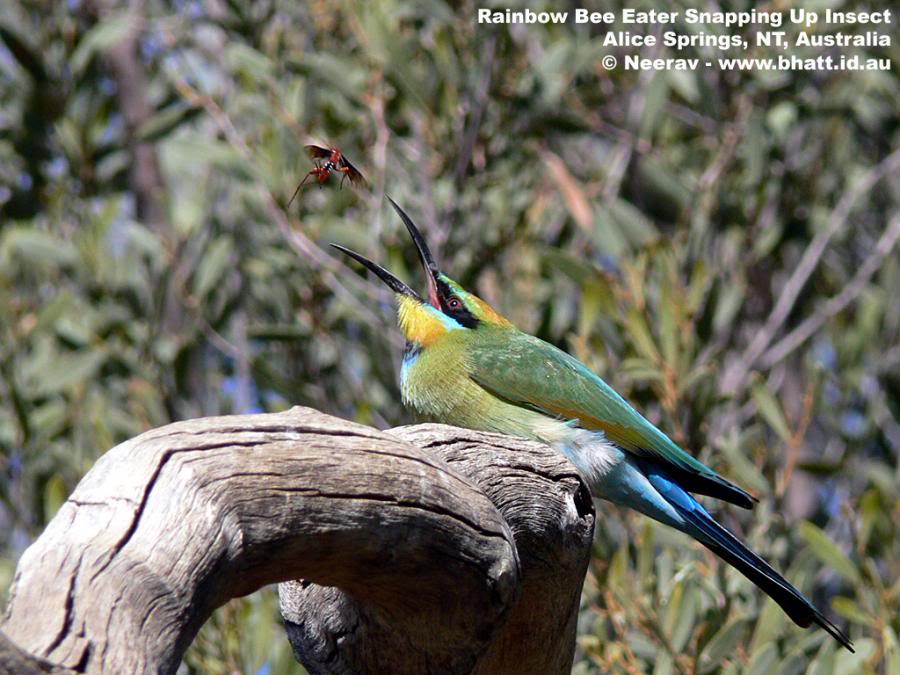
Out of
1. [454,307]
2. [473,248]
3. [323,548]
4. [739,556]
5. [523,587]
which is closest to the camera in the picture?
[323,548]

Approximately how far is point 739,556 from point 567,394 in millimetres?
643

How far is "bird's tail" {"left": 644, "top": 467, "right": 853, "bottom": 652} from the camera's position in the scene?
273 cm

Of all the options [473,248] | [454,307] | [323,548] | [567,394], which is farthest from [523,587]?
[473,248]

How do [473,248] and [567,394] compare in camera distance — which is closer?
[567,394]

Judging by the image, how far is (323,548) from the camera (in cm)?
185

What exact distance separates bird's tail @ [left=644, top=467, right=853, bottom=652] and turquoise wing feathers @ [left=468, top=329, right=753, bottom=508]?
0.18 feet

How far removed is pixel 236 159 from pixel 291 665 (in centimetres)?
185

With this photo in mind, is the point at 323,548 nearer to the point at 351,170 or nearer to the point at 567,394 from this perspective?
the point at 567,394

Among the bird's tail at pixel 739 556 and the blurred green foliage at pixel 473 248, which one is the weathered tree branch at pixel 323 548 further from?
the blurred green foliage at pixel 473 248

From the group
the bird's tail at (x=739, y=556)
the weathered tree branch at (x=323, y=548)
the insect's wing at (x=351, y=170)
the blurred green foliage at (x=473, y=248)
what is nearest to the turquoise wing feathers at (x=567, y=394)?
the bird's tail at (x=739, y=556)

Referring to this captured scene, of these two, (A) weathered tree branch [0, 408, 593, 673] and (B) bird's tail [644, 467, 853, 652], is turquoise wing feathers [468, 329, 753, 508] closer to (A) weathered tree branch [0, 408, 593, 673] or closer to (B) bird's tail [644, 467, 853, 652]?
(B) bird's tail [644, 467, 853, 652]

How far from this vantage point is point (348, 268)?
4.40 m

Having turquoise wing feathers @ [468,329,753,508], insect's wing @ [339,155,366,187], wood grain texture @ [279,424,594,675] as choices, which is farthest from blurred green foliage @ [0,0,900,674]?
wood grain texture @ [279,424,594,675]

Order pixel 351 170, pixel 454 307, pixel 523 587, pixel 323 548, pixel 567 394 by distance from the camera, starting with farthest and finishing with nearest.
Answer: pixel 454 307 → pixel 351 170 → pixel 567 394 → pixel 523 587 → pixel 323 548
